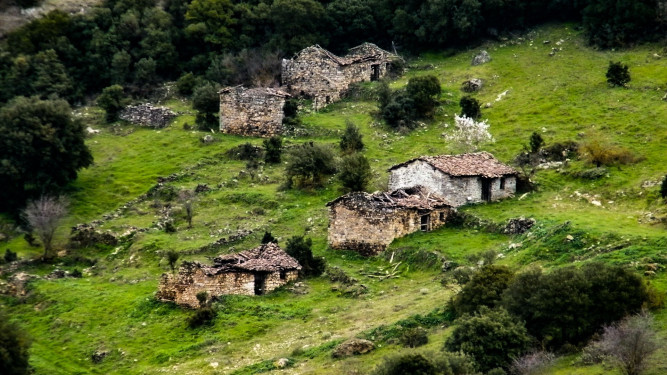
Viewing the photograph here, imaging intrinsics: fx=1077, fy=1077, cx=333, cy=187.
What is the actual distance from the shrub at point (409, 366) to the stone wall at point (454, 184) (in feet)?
73.0

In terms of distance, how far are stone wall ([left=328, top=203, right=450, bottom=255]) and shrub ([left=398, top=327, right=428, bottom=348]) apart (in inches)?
495

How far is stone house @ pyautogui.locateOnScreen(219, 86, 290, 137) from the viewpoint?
240 ft

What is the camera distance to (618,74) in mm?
68188

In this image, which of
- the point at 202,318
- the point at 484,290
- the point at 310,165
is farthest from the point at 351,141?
the point at 484,290

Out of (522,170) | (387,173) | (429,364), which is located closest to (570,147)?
(522,170)

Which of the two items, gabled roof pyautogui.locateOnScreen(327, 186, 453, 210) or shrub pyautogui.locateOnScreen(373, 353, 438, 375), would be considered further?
gabled roof pyautogui.locateOnScreen(327, 186, 453, 210)

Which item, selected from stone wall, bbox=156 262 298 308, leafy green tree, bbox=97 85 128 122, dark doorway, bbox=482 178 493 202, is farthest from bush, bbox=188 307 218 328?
leafy green tree, bbox=97 85 128 122

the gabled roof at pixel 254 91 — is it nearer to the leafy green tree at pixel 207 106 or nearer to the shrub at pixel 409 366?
the leafy green tree at pixel 207 106

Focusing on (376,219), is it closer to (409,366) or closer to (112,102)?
(409,366)

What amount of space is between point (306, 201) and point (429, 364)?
2741 cm

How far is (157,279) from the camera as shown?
54.5 metres

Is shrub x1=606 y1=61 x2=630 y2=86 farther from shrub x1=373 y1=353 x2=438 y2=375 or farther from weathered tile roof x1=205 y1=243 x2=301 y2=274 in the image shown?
shrub x1=373 y1=353 x2=438 y2=375

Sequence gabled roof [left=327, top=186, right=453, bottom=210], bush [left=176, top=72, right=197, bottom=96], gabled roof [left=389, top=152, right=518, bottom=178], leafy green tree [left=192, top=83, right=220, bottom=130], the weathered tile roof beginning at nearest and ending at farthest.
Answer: the weathered tile roof < gabled roof [left=327, top=186, right=453, bottom=210] < gabled roof [left=389, top=152, right=518, bottom=178] < leafy green tree [left=192, top=83, right=220, bottom=130] < bush [left=176, top=72, right=197, bottom=96]

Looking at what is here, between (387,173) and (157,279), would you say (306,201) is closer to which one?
(387,173)
